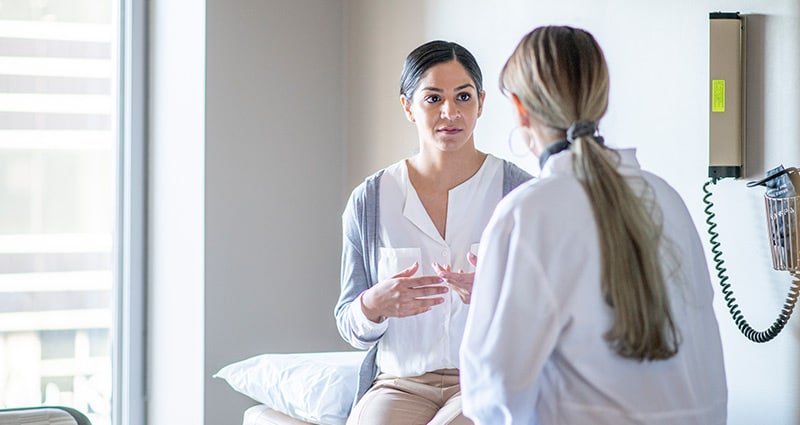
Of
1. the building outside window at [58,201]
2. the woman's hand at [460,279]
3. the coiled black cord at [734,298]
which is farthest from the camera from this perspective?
the building outside window at [58,201]

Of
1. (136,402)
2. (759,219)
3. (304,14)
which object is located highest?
(304,14)

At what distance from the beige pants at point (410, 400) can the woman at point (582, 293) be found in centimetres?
67

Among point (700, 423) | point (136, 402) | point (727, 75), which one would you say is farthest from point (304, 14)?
point (700, 423)

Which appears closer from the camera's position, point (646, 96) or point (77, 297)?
point (646, 96)

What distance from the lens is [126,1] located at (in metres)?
3.66

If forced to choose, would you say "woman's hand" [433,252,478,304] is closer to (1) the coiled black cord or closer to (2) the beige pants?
(2) the beige pants

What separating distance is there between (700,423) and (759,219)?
67cm

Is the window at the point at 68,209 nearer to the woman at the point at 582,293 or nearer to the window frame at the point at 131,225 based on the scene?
the window frame at the point at 131,225

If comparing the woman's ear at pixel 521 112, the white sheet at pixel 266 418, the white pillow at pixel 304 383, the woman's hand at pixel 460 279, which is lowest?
the white sheet at pixel 266 418

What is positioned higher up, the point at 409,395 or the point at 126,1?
the point at 126,1

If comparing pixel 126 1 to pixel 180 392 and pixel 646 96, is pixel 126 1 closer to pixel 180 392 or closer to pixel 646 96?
pixel 180 392

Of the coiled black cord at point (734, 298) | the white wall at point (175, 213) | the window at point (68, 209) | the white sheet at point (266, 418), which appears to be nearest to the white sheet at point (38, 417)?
the white sheet at point (266, 418)

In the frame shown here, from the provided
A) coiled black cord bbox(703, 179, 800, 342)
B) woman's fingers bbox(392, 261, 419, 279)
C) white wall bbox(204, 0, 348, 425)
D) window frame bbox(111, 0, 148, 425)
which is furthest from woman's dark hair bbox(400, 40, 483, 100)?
window frame bbox(111, 0, 148, 425)

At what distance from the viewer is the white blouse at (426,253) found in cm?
217
